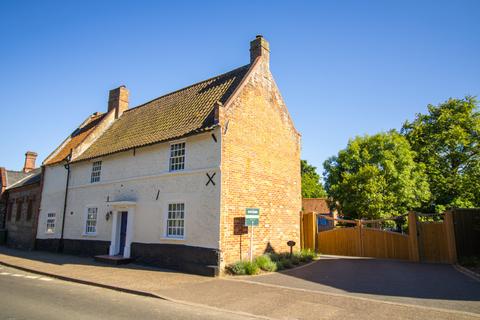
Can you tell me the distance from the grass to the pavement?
594 mm

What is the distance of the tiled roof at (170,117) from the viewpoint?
52.5ft

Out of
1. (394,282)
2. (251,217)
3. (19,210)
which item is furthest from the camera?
(19,210)

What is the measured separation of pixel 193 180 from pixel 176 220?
2.06 metres

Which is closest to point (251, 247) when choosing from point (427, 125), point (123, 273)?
point (123, 273)

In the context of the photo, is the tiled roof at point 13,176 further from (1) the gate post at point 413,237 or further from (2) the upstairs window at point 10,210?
(1) the gate post at point 413,237

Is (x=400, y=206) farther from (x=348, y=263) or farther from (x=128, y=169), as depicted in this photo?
(x=128, y=169)

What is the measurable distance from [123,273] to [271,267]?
240 inches

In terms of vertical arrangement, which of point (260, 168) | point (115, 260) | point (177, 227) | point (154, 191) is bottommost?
point (115, 260)

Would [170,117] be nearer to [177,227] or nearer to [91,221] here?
[177,227]

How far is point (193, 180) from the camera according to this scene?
48.0 feet

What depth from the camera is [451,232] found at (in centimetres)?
1596

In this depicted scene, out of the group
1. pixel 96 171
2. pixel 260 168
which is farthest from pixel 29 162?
pixel 260 168

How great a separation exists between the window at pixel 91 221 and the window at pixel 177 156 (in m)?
7.13

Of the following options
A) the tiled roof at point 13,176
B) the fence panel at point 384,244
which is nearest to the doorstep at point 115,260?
the fence panel at point 384,244
